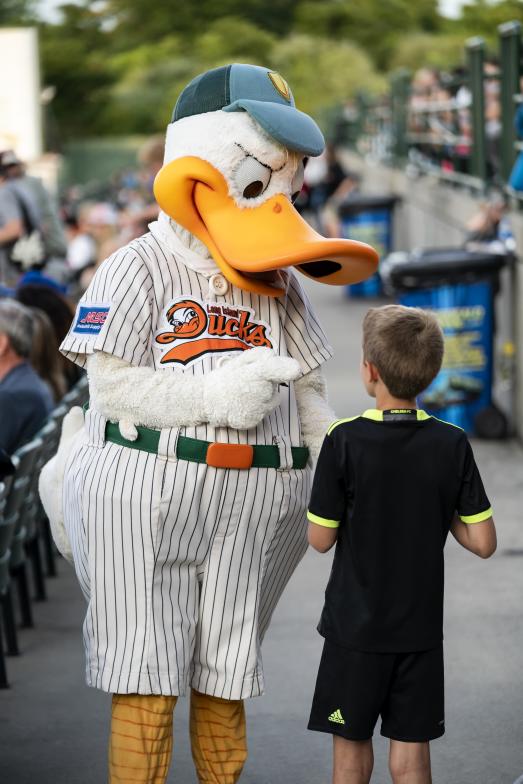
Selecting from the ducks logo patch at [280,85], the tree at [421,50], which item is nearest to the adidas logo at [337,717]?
the ducks logo patch at [280,85]

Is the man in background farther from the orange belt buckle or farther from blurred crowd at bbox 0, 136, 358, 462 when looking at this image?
the orange belt buckle

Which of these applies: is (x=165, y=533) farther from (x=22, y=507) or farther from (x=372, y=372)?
(x=22, y=507)

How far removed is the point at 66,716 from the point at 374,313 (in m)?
2.24

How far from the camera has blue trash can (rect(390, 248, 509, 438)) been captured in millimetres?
9336

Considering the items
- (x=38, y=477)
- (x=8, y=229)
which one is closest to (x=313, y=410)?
(x=38, y=477)

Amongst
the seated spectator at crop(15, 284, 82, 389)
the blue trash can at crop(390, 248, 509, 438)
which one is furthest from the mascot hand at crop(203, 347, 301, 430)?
the blue trash can at crop(390, 248, 509, 438)

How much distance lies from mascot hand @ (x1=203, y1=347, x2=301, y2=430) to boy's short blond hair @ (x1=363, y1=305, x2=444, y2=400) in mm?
226

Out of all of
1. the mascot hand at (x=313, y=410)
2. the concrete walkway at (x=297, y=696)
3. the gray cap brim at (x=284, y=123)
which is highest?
the gray cap brim at (x=284, y=123)

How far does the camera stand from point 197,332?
3.94 m

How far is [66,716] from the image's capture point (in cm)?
528

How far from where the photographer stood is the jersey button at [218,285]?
3996 mm

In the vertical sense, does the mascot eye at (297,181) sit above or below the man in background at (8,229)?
above

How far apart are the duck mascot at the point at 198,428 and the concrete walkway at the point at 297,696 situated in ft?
2.71

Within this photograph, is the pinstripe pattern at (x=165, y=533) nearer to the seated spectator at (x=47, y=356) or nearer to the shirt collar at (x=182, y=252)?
the shirt collar at (x=182, y=252)
